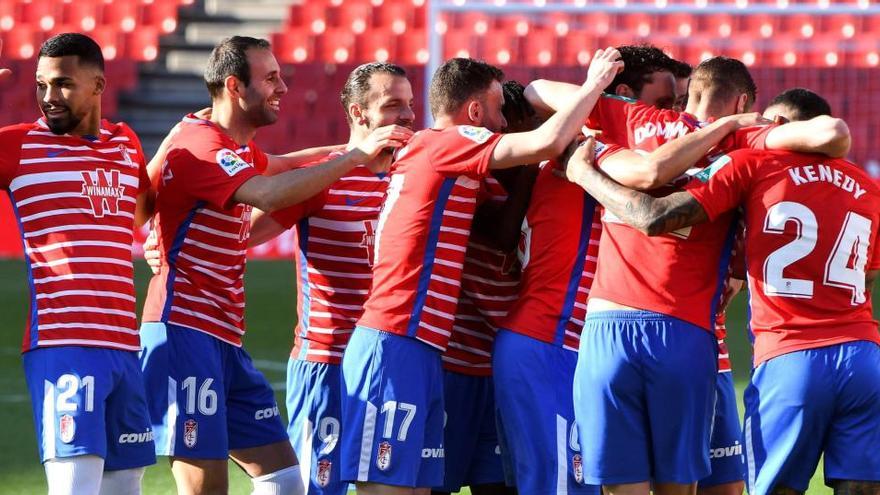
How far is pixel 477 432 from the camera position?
17.2ft

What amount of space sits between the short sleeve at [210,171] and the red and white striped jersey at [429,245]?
62 centimetres

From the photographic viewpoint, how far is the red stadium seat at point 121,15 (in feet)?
70.5

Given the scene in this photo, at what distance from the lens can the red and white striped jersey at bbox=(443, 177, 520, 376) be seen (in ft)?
16.9

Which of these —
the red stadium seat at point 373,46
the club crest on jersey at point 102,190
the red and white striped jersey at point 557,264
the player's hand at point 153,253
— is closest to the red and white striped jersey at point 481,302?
the red and white striped jersey at point 557,264

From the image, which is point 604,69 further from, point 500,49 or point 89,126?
point 500,49

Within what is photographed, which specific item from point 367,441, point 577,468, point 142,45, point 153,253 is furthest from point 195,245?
point 142,45

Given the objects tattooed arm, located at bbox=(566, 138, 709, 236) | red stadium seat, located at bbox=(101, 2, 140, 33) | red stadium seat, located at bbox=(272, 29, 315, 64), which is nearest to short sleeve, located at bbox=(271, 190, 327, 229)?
tattooed arm, located at bbox=(566, 138, 709, 236)

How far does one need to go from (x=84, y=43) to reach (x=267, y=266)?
11.7 meters

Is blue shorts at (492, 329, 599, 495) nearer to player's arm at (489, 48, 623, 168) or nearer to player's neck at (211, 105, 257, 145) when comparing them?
player's arm at (489, 48, 623, 168)

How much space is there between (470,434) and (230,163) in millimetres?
1419

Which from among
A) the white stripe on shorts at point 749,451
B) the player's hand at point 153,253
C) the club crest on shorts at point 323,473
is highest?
the player's hand at point 153,253

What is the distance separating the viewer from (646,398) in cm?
456

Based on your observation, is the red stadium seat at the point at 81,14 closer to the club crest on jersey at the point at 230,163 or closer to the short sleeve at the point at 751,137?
the club crest on jersey at the point at 230,163

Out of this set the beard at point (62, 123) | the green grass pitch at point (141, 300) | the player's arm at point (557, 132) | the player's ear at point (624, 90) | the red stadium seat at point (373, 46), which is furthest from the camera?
the red stadium seat at point (373, 46)
